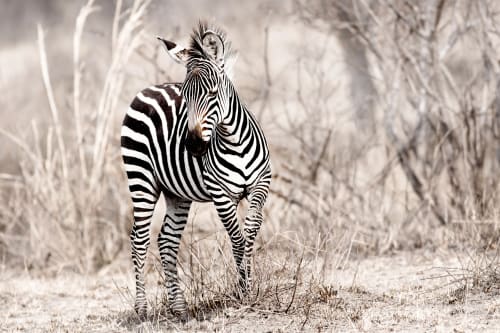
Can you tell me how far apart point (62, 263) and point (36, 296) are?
1.73 metres

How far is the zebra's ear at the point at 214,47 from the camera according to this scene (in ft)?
17.8

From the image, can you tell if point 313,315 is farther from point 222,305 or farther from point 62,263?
point 62,263

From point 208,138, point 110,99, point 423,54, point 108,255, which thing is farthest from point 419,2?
point 208,138

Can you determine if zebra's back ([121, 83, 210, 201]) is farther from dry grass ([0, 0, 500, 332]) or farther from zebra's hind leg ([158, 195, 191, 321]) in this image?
dry grass ([0, 0, 500, 332])

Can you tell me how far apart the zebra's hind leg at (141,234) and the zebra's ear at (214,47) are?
1256 millimetres

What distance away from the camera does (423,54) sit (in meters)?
9.39

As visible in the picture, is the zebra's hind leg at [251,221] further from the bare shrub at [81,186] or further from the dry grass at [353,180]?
the bare shrub at [81,186]

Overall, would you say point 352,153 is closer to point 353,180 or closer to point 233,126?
point 353,180

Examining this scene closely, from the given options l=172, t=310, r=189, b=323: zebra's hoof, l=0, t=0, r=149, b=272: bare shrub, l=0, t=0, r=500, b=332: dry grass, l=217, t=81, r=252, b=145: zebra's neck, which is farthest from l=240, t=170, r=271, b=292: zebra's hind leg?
l=0, t=0, r=149, b=272: bare shrub

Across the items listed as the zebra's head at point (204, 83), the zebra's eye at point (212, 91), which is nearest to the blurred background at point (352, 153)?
the zebra's head at point (204, 83)

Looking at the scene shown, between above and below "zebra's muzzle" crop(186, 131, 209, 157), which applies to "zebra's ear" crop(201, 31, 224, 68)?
above

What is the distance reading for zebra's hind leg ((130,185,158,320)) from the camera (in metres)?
6.16

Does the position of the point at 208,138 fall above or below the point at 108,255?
above

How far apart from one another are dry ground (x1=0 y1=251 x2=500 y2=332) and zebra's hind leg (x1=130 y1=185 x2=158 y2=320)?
0.37 feet
